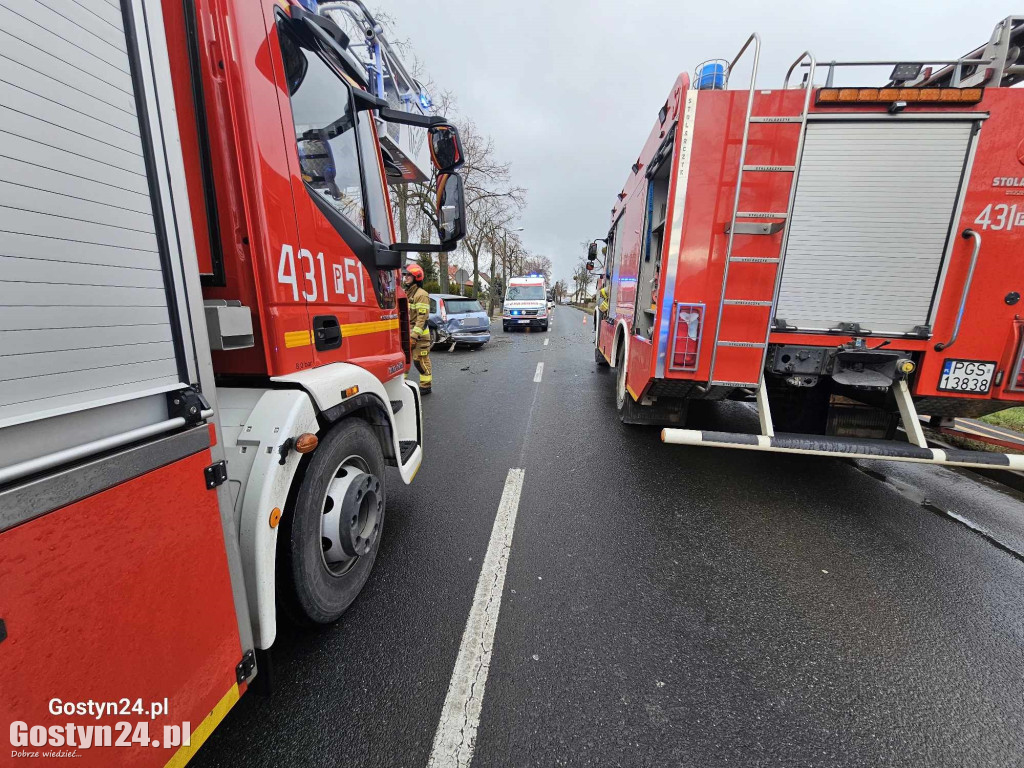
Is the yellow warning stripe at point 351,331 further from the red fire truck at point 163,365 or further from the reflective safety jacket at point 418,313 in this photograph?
the reflective safety jacket at point 418,313

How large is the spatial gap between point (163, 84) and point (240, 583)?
57.8 inches

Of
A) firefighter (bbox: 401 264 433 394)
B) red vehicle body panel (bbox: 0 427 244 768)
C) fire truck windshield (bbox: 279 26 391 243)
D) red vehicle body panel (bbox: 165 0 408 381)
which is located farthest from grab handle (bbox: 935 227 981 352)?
firefighter (bbox: 401 264 433 394)

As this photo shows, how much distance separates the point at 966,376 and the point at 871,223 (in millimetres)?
1342

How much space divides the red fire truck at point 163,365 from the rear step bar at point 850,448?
93.0 inches

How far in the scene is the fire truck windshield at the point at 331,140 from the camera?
1879mm

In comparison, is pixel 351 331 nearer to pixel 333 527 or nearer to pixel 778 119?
pixel 333 527

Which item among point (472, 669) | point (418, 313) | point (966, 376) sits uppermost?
point (418, 313)

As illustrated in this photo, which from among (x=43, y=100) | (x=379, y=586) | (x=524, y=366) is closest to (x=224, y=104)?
(x=43, y=100)

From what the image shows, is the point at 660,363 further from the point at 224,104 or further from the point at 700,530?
the point at 224,104

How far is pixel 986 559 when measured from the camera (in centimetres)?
272

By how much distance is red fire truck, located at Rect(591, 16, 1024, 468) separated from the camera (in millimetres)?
2869

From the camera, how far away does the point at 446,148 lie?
7.73 ft

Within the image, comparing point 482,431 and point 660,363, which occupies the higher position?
point 660,363

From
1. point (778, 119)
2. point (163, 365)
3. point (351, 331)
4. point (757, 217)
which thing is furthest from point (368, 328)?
point (778, 119)
